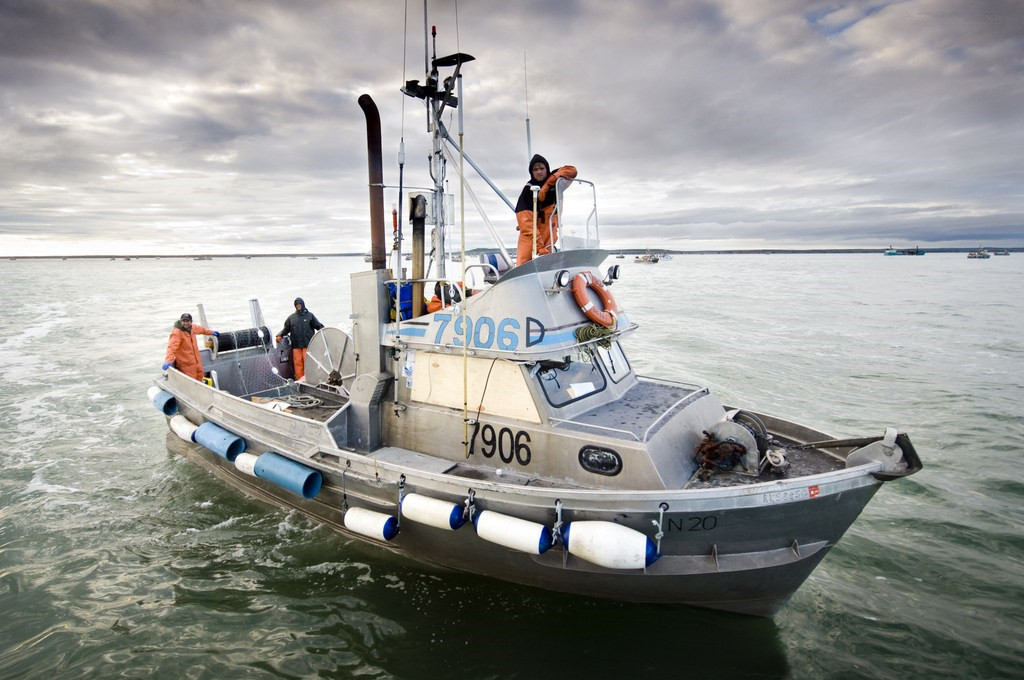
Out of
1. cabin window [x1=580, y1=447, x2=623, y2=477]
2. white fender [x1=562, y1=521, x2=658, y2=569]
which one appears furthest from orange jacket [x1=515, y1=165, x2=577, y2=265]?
white fender [x1=562, y1=521, x2=658, y2=569]

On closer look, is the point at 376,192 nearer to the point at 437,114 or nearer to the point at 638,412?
the point at 437,114

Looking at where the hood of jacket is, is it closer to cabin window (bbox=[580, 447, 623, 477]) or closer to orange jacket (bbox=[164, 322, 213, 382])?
cabin window (bbox=[580, 447, 623, 477])

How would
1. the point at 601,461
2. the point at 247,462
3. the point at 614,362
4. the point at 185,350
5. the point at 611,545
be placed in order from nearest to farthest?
the point at 611,545 → the point at 601,461 → the point at 247,462 → the point at 614,362 → the point at 185,350

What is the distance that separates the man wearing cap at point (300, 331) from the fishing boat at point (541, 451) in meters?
2.26

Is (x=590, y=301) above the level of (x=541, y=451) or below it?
above

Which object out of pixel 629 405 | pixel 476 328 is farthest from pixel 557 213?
pixel 629 405

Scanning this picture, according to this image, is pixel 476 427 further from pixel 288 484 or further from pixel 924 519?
pixel 924 519

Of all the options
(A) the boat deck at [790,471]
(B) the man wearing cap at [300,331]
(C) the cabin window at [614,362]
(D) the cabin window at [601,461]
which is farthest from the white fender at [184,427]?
(A) the boat deck at [790,471]

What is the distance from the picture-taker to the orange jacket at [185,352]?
29.6 feet

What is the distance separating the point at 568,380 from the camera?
6.18 metres

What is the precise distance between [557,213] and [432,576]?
Answer: 483 cm

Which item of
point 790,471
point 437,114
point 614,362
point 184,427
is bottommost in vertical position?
point 184,427

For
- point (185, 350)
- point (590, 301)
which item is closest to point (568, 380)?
point (590, 301)

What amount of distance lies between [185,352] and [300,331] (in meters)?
1.99
